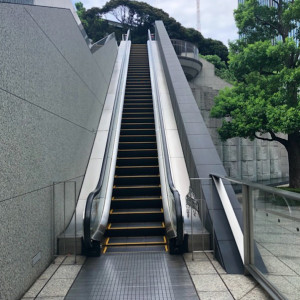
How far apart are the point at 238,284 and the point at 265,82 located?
8.40m

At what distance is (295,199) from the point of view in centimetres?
215

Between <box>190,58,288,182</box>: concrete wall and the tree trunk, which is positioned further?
<box>190,58,288,182</box>: concrete wall

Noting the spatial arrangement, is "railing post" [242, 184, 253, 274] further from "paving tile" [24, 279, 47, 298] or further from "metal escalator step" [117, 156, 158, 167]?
"metal escalator step" [117, 156, 158, 167]

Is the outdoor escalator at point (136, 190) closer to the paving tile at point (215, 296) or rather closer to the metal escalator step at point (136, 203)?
the metal escalator step at point (136, 203)

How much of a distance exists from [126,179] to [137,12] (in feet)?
106

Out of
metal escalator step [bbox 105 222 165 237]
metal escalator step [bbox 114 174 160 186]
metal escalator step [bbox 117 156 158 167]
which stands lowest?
metal escalator step [bbox 105 222 165 237]

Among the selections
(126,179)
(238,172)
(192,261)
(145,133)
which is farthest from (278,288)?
(238,172)

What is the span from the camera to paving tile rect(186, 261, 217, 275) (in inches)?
140

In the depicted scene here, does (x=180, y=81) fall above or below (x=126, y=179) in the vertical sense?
above

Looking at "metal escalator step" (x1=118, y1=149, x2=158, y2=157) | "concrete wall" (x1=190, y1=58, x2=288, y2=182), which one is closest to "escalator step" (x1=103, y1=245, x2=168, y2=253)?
"metal escalator step" (x1=118, y1=149, x2=158, y2=157)

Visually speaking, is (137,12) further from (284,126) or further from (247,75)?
(284,126)

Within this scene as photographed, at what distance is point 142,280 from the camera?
3.39 metres

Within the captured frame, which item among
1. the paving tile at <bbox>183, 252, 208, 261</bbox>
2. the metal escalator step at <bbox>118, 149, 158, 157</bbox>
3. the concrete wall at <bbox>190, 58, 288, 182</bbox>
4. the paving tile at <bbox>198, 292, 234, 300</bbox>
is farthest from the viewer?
the concrete wall at <bbox>190, 58, 288, 182</bbox>

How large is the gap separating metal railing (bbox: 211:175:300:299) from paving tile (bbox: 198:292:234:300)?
1.17 ft
